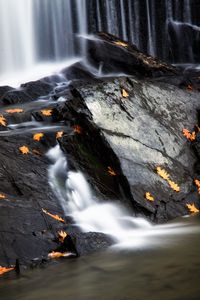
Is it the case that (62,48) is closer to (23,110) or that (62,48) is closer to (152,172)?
(23,110)

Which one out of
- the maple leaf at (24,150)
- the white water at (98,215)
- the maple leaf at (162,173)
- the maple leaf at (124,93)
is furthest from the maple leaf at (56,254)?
the maple leaf at (124,93)

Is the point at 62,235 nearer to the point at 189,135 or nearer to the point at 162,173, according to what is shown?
the point at 162,173

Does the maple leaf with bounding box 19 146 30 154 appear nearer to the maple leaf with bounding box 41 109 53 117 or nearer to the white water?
the white water

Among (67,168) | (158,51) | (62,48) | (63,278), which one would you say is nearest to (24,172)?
(67,168)

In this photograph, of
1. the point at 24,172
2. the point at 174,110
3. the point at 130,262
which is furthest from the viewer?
the point at 174,110

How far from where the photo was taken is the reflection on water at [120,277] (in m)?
3.02

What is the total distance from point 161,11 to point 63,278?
1444cm

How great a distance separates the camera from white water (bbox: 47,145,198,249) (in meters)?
4.61

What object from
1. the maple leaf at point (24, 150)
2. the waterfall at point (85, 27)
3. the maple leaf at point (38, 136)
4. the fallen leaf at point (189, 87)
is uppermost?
the waterfall at point (85, 27)

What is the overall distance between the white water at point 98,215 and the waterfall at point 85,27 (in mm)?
8906

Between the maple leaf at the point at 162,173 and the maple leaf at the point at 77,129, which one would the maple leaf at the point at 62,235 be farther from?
the maple leaf at the point at 77,129

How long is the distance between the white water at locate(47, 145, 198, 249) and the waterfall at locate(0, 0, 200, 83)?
8906 millimetres

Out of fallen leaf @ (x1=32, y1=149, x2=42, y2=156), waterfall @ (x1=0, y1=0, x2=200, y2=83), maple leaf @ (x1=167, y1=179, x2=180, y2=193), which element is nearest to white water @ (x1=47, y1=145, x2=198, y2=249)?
fallen leaf @ (x1=32, y1=149, x2=42, y2=156)

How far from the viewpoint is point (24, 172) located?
5.19 m
